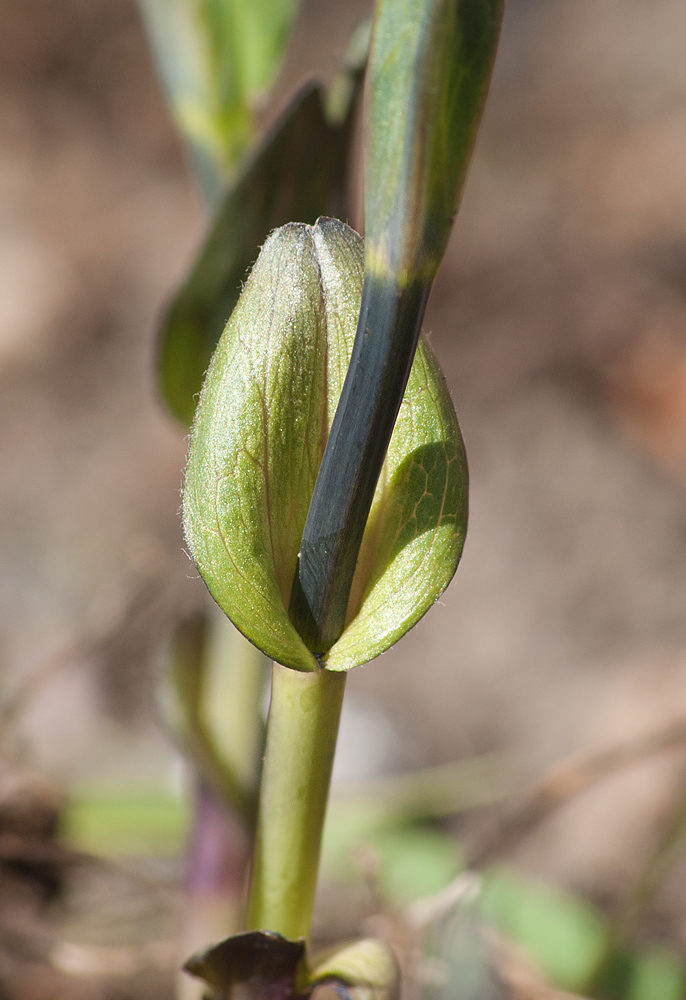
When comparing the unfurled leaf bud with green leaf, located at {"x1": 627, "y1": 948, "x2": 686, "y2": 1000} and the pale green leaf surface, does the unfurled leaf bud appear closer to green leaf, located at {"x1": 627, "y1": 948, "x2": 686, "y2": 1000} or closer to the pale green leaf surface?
the pale green leaf surface

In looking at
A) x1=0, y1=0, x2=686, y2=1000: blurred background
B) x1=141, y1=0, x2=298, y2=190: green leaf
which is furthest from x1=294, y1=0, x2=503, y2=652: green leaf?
x1=0, y1=0, x2=686, y2=1000: blurred background

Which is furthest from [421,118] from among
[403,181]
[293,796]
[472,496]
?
[472,496]

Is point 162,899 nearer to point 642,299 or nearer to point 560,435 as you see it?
point 560,435

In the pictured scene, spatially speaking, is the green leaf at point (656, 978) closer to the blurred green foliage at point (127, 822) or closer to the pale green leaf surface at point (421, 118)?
the blurred green foliage at point (127, 822)

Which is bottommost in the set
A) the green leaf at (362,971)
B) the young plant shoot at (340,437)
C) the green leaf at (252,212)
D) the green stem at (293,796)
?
the green leaf at (362,971)

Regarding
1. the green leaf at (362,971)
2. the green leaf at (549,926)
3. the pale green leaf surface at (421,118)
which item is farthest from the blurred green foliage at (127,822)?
the pale green leaf surface at (421,118)

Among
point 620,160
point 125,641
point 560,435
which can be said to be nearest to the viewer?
point 125,641

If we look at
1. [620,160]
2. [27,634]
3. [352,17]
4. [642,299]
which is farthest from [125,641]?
[352,17]
